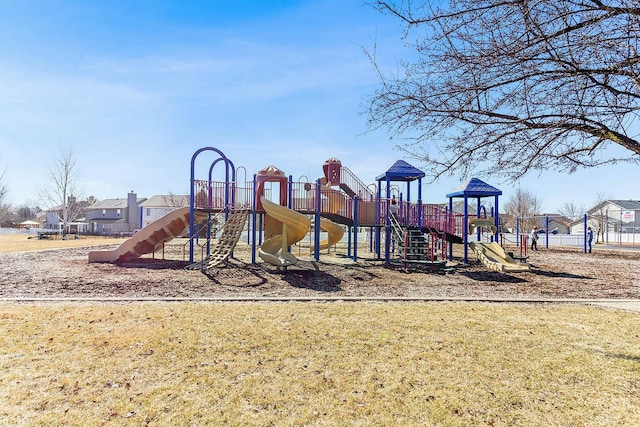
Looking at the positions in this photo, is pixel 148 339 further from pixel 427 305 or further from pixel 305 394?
pixel 427 305

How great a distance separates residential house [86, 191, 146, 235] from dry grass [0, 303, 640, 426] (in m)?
70.2

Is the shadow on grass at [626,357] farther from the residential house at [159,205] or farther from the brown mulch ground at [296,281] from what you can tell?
the residential house at [159,205]

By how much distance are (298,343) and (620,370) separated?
3.98m

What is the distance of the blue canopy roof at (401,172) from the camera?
17.5 m

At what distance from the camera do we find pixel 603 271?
15766mm

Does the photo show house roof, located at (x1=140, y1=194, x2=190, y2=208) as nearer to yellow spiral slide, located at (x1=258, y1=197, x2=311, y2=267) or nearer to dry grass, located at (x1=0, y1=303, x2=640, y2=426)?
yellow spiral slide, located at (x1=258, y1=197, x2=311, y2=267)

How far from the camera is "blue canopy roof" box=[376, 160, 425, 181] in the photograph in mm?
17484

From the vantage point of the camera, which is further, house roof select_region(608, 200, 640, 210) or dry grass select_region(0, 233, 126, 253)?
house roof select_region(608, 200, 640, 210)

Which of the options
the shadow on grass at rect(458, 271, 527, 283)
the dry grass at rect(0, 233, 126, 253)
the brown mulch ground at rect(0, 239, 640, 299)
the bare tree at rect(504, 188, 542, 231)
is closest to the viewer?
the brown mulch ground at rect(0, 239, 640, 299)

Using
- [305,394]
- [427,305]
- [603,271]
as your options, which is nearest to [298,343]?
[305,394]

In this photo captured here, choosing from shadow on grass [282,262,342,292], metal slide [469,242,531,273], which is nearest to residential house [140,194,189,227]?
shadow on grass [282,262,342,292]

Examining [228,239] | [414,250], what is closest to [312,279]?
[228,239]

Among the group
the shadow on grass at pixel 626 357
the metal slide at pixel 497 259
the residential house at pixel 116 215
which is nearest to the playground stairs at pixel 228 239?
the metal slide at pixel 497 259

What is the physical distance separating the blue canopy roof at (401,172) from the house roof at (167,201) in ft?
154
